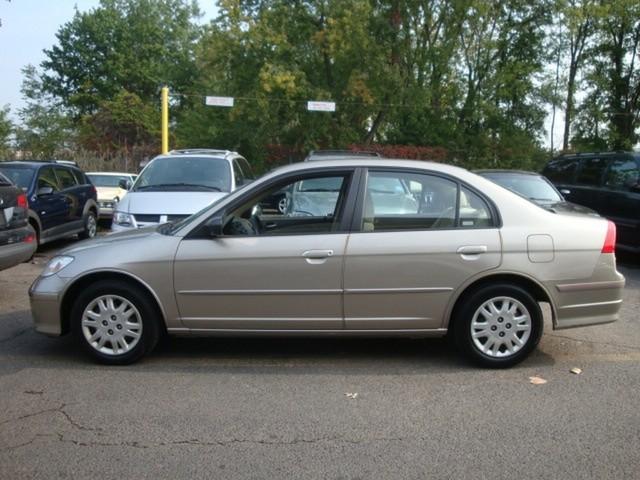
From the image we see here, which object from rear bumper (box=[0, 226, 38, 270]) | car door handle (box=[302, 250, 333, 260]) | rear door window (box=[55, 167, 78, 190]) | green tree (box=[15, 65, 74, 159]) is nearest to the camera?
car door handle (box=[302, 250, 333, 260])

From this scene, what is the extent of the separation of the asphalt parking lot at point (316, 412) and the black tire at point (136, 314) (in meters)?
0.11

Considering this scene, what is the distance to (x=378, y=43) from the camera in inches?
1217

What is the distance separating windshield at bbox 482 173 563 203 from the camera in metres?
10.0

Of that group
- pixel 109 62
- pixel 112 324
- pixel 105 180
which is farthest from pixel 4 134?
pixel 112 324

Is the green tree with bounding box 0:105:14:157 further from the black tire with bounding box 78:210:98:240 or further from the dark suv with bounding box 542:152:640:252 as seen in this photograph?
the dark suv with bounding box 542:152:640:252

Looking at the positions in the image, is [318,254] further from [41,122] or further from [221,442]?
[41,122]

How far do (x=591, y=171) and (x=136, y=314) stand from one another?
9.10 metres

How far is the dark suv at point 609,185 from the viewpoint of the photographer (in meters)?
9.75

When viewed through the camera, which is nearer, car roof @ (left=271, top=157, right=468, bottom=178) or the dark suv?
car roof @ (left=271, top=157, right=468, bottom=178)

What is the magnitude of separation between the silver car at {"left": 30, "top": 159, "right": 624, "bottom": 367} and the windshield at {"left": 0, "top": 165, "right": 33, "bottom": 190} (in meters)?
6.26

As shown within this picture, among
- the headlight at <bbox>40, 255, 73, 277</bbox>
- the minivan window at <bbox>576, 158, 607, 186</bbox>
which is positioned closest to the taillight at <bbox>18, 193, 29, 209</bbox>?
the headlight at <bbox>40, 255, 73, 277</bbox>

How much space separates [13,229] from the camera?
7199 millimetres

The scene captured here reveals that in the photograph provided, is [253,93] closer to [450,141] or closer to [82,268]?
[450,141]

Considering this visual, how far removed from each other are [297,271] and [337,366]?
0.85 metres
